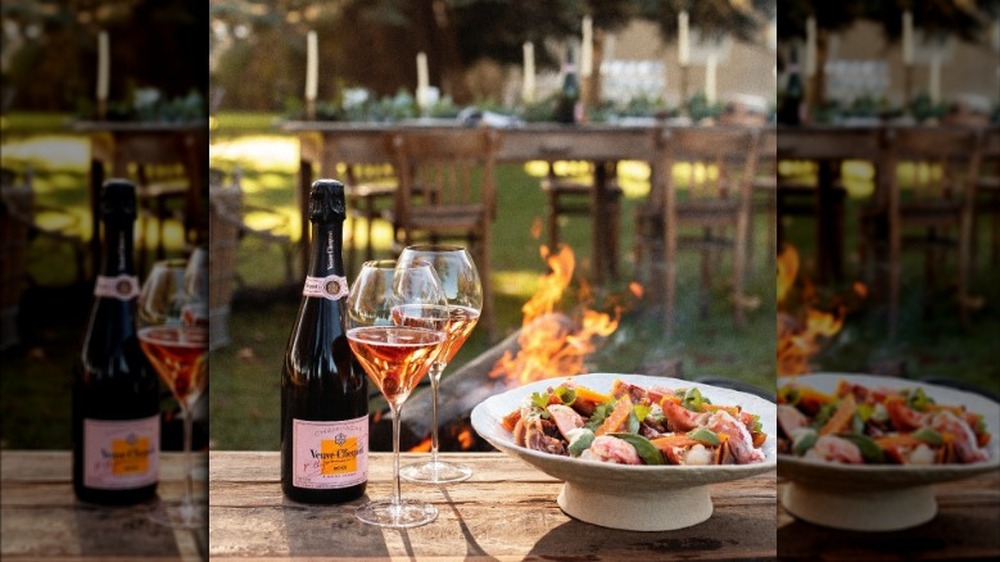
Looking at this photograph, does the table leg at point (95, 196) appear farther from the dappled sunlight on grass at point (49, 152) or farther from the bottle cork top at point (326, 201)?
the bottle cork top at point (326, 201)

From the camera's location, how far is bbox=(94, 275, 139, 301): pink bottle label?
0.38 meters

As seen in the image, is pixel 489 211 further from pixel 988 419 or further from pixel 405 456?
pixel 988 419

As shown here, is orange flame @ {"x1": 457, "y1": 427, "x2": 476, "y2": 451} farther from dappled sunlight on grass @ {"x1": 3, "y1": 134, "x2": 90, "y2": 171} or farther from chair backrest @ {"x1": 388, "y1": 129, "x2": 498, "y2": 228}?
chair backrest @ {"x1": 388, "y1": 129, "x2": 498, "y2": 228}

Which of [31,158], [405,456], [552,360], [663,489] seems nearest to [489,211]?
[552,360]

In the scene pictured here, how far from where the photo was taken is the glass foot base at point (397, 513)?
0.55 meters

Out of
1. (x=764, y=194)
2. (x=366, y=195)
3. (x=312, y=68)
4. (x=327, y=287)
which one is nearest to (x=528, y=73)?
(x=764, y=194)

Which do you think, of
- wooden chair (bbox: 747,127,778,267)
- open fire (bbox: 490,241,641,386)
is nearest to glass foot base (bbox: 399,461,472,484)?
open fire (bbox: 490,241,641,386)

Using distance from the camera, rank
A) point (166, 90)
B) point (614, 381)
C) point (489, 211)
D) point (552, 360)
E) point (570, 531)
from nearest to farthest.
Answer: point (166, 90), point (570, 531), point (614, 381), point (552, 360), point (489, 211)

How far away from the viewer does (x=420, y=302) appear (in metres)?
0.58

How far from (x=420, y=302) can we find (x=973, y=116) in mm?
297

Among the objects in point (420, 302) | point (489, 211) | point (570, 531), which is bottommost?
point (570, 531)

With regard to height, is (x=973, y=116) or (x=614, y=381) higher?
(x=973, y=116)

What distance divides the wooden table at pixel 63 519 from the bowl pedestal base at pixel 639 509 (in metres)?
0.23

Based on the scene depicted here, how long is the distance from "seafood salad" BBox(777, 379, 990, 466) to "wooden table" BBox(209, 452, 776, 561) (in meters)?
0.15
